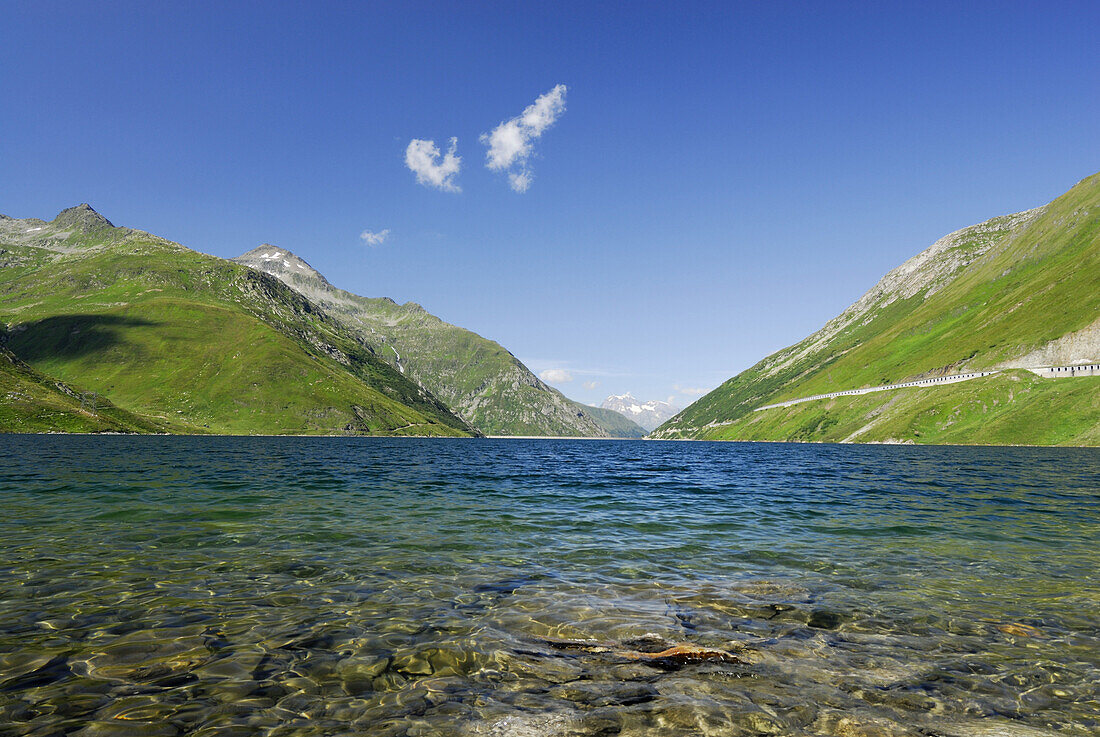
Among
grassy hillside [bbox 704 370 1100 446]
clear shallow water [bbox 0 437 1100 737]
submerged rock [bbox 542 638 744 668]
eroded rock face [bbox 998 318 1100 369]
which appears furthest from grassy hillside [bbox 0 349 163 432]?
eroded rock face [bbox 998 318 1100 369]

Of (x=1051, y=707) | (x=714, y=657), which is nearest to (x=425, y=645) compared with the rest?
(x=714, y=657)

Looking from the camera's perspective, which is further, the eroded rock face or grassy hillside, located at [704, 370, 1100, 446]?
the eroded rock face

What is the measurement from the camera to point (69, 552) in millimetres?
17688

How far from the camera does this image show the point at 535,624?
12180 millimetres

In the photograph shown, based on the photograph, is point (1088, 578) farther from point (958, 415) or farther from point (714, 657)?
point (958, 415)

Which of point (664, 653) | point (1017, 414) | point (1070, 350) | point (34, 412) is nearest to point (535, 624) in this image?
point (664, 653)

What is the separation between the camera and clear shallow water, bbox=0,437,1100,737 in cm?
797

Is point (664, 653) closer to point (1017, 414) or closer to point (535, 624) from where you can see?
point (535, 624)

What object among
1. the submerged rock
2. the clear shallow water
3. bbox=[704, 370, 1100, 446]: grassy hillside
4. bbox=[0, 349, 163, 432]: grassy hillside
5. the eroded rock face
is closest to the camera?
the clear shallow water

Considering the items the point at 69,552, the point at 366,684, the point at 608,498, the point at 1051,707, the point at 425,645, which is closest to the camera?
the point at 1051,707

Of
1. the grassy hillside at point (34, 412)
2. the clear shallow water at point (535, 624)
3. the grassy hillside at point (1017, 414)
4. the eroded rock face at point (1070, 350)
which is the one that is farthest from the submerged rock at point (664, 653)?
the eroded rock face at point (1070, 350)

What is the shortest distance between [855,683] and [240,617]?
41.8 ft

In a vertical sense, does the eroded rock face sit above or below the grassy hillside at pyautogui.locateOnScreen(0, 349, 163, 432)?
above

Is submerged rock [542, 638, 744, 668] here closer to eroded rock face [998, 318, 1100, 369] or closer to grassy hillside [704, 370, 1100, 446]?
grassy hillside [704, 370, 1100, 446]
